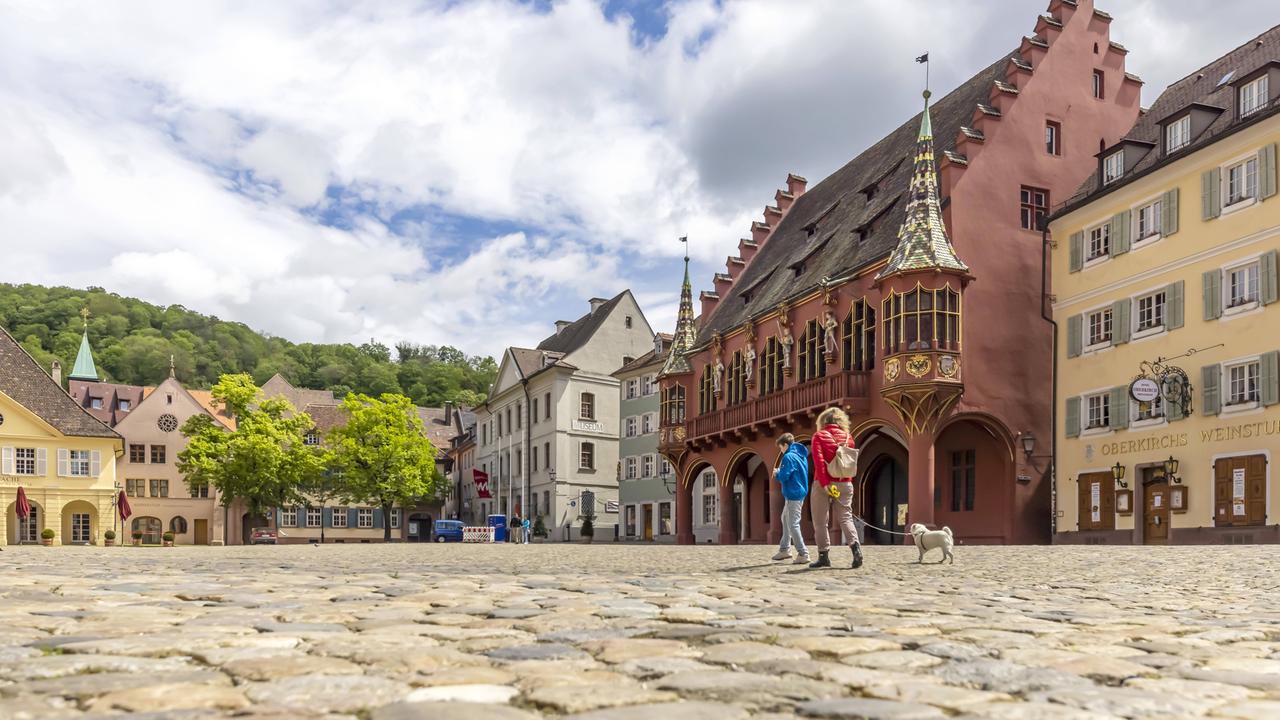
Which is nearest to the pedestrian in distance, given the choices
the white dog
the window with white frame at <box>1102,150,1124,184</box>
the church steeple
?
the white dog

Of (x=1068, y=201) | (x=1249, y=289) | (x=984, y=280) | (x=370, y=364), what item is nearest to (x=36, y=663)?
(x=1249, y=289)

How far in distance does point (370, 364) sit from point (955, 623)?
108 metres

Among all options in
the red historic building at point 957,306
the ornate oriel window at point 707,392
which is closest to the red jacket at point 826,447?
→ the red historic building at point 957,306

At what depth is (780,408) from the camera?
36781mm

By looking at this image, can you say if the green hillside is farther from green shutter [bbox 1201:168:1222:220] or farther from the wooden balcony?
green shutter [bbox 1201:168:1222:220]

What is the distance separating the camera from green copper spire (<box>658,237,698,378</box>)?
46.1m

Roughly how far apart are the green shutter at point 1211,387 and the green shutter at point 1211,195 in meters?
3.62

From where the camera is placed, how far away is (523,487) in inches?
2667

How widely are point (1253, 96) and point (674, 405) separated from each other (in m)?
24.0

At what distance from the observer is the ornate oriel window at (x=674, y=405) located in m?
45.8

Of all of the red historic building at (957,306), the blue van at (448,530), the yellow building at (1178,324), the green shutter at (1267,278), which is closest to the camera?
the green shutter at (1267,278)

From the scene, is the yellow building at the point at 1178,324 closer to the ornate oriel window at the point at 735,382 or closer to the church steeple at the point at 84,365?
the ornate oriel window at the point at 735,382

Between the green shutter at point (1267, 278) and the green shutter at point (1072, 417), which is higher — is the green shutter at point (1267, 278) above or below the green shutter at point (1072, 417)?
above

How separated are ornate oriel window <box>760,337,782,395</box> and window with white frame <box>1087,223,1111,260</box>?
9.82 meters
